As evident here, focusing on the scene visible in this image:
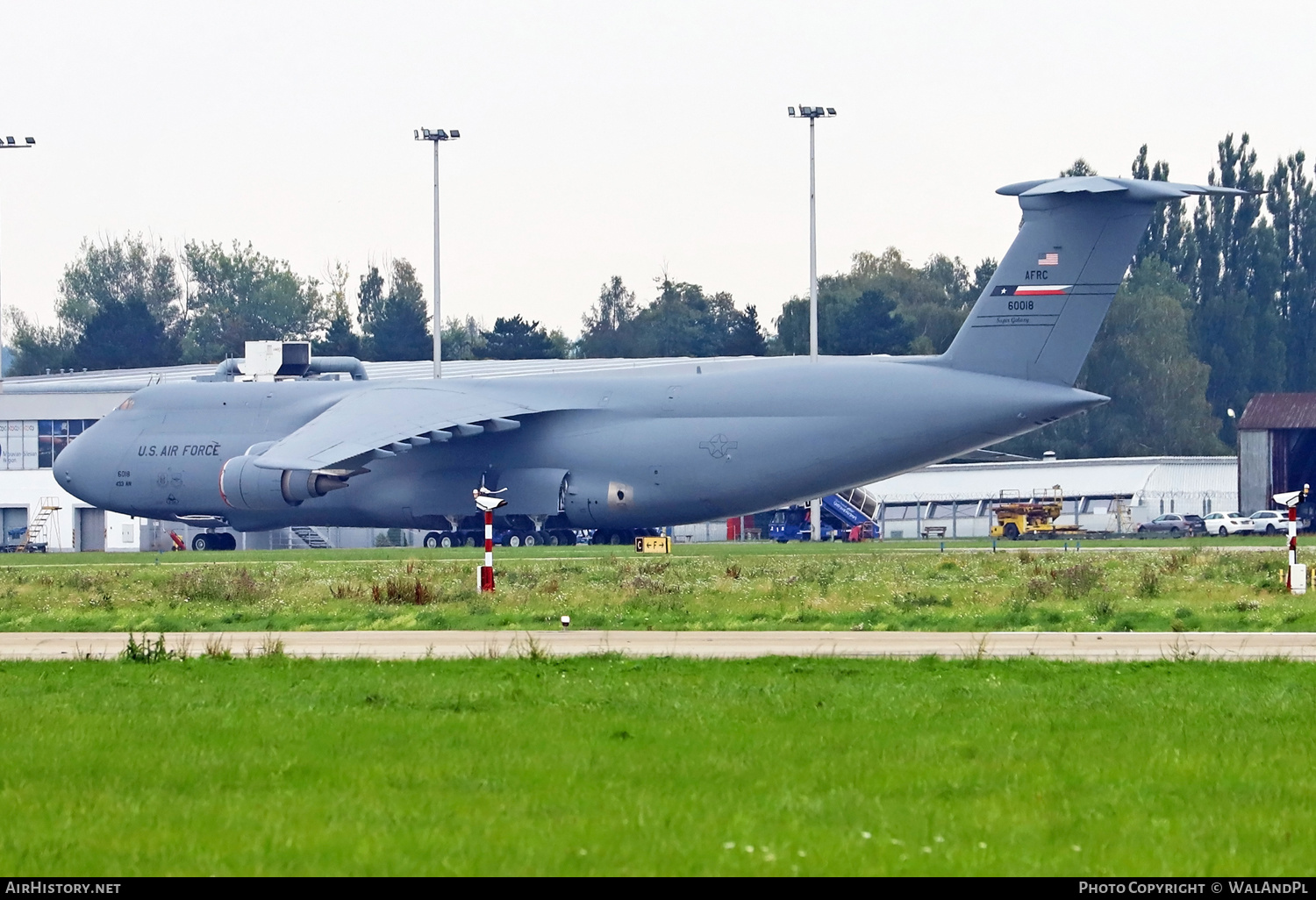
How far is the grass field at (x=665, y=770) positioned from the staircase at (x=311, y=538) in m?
43.5

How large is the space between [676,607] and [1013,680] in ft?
30.3

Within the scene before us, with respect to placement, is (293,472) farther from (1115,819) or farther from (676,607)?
(1115,819)

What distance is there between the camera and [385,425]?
1599 inches

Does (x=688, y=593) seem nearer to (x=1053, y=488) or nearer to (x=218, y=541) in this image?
(x=218, y=541)

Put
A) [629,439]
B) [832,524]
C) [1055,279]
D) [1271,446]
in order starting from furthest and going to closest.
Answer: [832,524], [1271,446], [629,439], [1055,279]

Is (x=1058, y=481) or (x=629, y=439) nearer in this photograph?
(x=629, y=439)

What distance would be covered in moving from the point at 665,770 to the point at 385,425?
31.7 metres

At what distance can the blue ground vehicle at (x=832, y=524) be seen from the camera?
2447 inches

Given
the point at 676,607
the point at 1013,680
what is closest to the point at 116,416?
the point at 676,607

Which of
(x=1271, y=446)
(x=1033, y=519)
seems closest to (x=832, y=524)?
(x=1033, y=519)

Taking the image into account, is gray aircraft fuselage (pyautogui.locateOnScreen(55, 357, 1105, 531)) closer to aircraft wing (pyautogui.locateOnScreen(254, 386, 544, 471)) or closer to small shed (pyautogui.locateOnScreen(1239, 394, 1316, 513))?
aircraft wing (pyautogui.locateOnScreen(254, 386, 544, 471))

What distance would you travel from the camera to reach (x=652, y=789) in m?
A: 9.08

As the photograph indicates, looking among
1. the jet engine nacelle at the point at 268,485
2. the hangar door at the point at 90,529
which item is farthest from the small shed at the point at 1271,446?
the hangar door at the point at 90,529

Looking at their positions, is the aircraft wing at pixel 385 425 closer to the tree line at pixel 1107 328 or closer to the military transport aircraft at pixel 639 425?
the military transport aircraft at pixel 639 425
